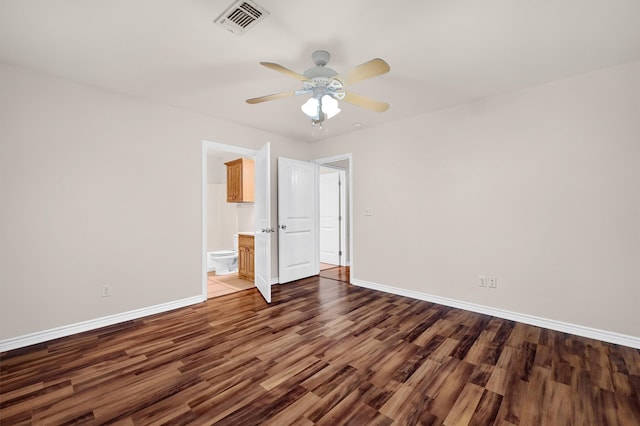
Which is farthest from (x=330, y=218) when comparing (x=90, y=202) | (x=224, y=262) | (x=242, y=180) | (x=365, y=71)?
(x=365, y=71)

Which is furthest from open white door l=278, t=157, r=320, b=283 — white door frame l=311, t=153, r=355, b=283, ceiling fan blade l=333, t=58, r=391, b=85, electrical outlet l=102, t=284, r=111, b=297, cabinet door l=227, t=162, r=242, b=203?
ceiling fan blade l=333, t=58, r=391, b=85

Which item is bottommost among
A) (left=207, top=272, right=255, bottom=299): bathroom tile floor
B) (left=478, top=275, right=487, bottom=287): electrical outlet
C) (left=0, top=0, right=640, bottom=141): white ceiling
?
(left=207, top=272, right=255, bottom=299): bathroom tile floor

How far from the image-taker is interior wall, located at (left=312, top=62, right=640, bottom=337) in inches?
Answer: 96.6

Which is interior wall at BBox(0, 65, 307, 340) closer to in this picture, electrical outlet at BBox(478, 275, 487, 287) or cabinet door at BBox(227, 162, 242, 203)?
cabinet door at BBox(227, 162, 242, 203)

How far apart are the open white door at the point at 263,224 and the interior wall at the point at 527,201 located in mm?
1738

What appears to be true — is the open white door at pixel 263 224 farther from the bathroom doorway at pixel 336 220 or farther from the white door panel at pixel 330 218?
the white door panel at pixel 330 218

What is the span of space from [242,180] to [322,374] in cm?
410

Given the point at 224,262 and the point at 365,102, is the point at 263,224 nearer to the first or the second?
the point at 224,262

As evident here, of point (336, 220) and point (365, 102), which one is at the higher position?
point (365, 102)

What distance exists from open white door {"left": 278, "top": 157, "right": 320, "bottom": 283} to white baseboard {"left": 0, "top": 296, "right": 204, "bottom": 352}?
5.12ft

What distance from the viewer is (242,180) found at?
532 centimetres

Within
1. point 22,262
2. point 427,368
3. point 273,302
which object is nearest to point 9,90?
point 22,262

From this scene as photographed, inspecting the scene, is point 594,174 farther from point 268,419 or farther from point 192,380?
point 192,380

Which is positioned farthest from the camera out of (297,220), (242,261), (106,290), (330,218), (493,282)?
(330,218)
